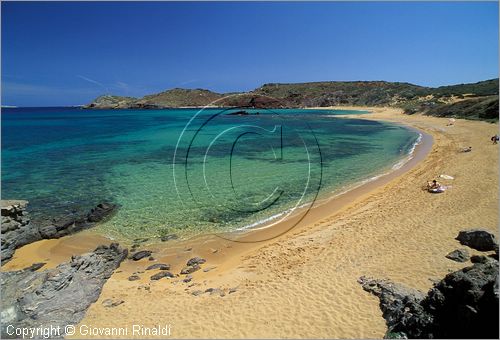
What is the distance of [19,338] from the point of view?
6922mm

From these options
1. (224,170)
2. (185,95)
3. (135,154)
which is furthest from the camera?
(185,95)

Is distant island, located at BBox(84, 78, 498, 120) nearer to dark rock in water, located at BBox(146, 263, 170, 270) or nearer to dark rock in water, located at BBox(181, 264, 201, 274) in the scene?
dark rock in water, located at BBox(181, 264, 201, 274)

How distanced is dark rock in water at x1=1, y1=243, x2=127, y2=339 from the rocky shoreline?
25.6 feet

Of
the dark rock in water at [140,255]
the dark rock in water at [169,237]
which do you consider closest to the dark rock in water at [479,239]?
the dark rock in water at [169,237]

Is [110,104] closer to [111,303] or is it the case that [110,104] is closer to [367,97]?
[367,97]

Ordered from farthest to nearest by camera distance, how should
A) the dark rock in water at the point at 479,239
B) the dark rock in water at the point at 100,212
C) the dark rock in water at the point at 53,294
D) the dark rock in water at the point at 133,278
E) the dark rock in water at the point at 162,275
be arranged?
the dark rock in water at the point at 100,212, the dark rock in water at the point at 162,275, the dark rock in water at the point at 133,278, the dark rock in water at the point at 479,239, the dark rock in water at the point at 53,294

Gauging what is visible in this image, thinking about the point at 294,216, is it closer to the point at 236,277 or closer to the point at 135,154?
the point at 236,277

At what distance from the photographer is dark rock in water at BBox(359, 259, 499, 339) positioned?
545 centimetres

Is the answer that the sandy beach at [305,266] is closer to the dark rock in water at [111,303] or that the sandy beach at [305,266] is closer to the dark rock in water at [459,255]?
the dark rock in water at [111,303]

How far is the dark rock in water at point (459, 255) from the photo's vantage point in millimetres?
9488

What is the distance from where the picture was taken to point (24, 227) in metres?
13.3

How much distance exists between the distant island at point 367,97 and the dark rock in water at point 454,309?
50.8 meters

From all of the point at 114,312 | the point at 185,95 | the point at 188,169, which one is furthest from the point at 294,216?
the point at 185,95

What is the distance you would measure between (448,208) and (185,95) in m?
183
